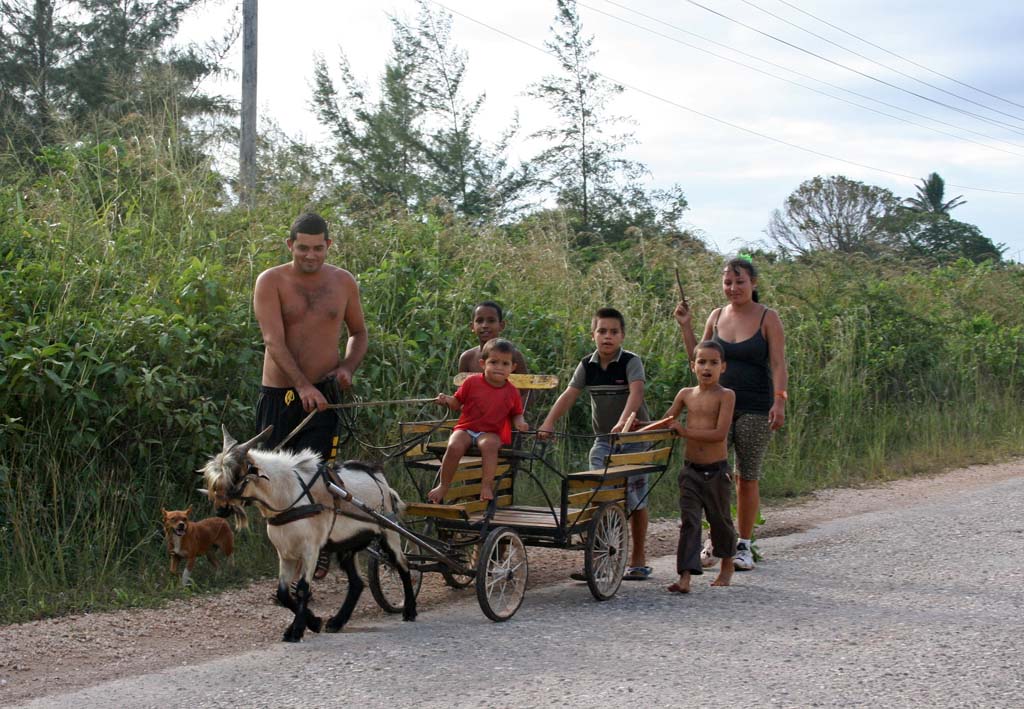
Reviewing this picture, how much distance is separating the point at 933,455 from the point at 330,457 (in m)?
9.18

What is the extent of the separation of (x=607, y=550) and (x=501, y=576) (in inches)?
35.9

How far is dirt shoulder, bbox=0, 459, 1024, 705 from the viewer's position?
532 cm

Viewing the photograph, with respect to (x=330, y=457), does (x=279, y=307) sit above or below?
above

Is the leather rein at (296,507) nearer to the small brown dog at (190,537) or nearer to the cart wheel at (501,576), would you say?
the cart wheel at (501,576)

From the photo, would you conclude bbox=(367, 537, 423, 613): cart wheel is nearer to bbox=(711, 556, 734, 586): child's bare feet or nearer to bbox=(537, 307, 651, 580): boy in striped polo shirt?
bbox=(537, 307, 651, 580): boy in striped polo shirt

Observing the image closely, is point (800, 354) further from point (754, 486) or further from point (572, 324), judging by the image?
point (754, 486)

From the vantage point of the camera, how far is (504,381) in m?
Answer: 6.78


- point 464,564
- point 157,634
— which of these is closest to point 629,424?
point 464,564

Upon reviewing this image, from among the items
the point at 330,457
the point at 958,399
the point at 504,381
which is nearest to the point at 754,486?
the point at 504,381

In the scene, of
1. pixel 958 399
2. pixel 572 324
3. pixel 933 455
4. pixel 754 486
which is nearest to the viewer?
pixel 754 486

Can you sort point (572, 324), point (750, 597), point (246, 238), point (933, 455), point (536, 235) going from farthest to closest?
point (536, 235), point (933, 455), point (572, 324), point (246, 238), point (750, 597)

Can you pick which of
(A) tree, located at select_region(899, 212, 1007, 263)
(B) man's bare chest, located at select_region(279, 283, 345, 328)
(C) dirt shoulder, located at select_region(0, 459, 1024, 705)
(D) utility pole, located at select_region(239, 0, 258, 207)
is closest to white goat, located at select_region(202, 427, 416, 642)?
(C) dirt shoulder, located at select_region(0, 459, 1024, 705)

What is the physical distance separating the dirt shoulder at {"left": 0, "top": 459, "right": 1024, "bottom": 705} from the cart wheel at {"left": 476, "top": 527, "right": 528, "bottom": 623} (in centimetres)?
47

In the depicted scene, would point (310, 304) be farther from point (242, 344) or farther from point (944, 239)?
point (944, 239)
